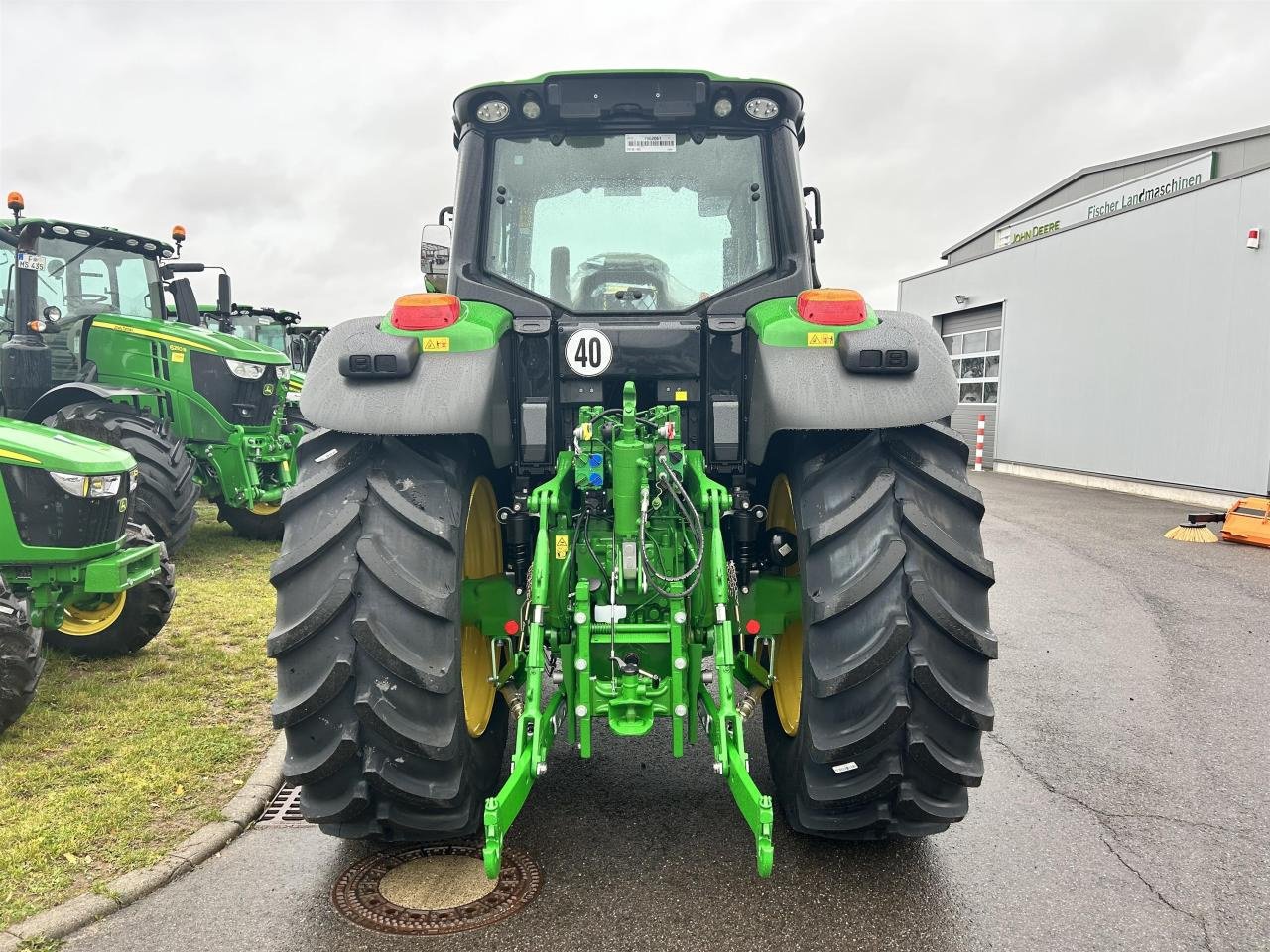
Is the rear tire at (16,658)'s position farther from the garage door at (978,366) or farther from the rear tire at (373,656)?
the garage door at (978,366)

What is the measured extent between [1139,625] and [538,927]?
221 inches

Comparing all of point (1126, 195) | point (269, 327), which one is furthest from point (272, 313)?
point (1126, 195)

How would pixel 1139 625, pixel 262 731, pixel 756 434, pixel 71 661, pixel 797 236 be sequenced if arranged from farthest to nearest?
pixel 1139 625 → pixel 71 661 → pixel 262 731 → pixel 797 236 → pixel 756 434

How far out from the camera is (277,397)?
9.45m

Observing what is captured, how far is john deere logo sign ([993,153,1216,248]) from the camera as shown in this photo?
19827mm

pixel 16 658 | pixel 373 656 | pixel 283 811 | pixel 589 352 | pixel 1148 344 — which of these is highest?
pixel 1148 344

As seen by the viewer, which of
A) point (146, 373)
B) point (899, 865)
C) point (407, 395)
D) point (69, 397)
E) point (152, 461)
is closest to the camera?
point (407, 395)

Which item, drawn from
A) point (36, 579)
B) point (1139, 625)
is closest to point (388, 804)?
point (36, 579)

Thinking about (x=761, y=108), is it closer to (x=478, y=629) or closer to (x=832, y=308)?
(x=832, y=308)

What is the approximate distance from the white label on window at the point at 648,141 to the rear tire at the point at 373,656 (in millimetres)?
1585

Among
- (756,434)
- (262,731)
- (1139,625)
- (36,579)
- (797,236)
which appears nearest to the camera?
(756,434)

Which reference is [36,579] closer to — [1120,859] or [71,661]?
[71,661]

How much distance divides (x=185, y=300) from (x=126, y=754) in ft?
21.5

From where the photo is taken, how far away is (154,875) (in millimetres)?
3020
